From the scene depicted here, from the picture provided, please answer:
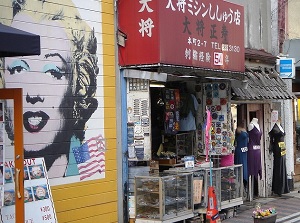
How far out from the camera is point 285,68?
16219 mm

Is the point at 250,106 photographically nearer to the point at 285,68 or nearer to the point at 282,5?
the point at 285,68

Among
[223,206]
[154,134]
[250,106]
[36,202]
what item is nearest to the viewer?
[36,202]

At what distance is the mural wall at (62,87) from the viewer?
29.5 feet

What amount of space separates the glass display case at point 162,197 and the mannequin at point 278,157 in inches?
203

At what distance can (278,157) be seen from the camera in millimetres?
15320

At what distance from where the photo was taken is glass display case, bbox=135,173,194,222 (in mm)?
10328

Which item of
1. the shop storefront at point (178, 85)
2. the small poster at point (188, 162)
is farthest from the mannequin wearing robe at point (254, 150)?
the small poster at point (188, 162)

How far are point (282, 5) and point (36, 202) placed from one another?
37.7ft

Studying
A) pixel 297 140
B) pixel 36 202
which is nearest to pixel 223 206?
pixel 36 202

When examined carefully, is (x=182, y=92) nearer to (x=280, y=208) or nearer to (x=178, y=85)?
(x=178, y=85)

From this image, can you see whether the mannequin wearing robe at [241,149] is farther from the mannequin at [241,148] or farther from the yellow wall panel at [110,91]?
the yellow wall panel at [110,91]

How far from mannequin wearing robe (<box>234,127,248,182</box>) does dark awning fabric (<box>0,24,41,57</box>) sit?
7.94m

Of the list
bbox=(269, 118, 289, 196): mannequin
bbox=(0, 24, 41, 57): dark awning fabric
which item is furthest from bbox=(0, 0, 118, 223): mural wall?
bbox=(269, 118, 289, 196): mannequin

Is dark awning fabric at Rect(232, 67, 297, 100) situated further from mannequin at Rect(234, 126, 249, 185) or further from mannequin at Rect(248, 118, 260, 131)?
mannequin at Rect(234, 126, 249, 185)
